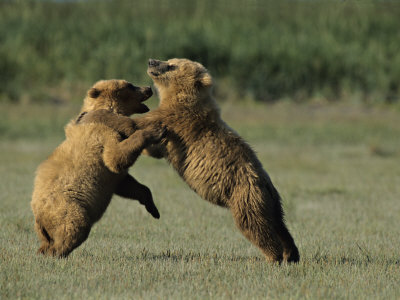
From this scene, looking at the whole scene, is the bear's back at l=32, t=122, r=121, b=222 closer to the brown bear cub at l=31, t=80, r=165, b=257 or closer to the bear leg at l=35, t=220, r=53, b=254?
the brown bear cub at l=31, t=80, r=165, b=257

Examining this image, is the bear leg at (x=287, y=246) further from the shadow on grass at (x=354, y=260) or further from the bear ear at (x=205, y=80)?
the bear ear at (x=205, y=80)

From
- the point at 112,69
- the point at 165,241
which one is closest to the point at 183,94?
the point at 165,241

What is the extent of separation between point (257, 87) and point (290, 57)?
5.93 feet

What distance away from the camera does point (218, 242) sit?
7.88 metres

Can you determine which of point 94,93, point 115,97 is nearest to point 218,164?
point 115,97

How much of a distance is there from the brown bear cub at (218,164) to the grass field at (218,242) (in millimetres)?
338

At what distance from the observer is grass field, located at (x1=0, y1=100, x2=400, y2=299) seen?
549 cm

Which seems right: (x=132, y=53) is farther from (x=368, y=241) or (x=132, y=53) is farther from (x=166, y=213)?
(x=368, y=241)

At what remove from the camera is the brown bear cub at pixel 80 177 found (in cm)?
620

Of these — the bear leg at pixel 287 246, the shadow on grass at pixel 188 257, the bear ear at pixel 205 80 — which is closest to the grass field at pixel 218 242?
the shadow on grass at pixel 188 257

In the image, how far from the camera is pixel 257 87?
82.4ft

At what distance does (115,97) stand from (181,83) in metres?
0.82

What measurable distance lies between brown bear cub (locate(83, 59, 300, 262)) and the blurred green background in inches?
631

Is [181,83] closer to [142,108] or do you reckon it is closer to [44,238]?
[142,108]
